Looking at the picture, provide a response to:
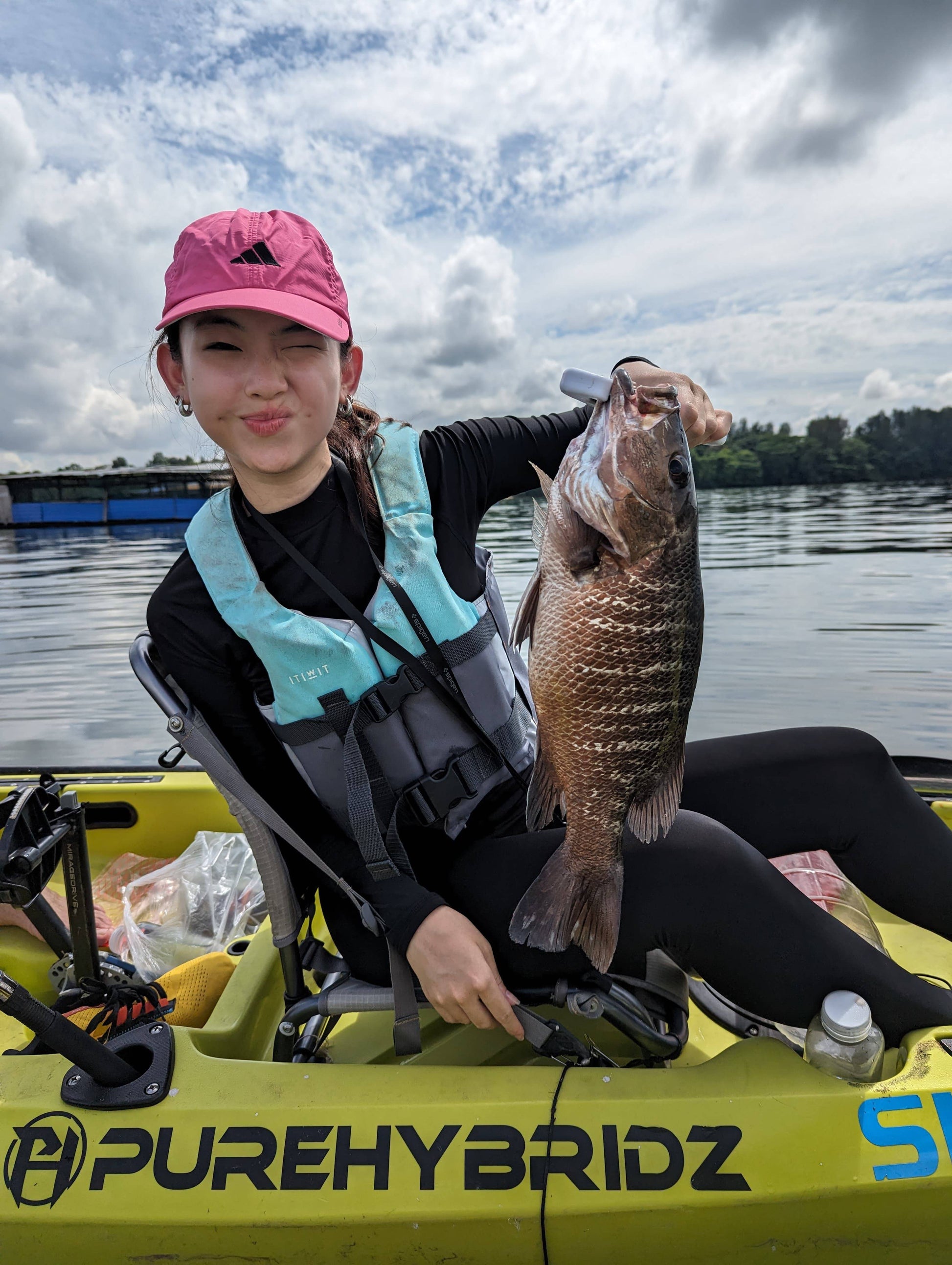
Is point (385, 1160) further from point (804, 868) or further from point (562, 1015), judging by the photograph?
point (804, 868)

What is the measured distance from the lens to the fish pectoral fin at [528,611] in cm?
161

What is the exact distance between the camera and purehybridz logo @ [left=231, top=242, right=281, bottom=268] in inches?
66.3

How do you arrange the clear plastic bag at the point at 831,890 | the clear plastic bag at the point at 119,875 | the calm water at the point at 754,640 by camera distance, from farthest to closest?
the calm water at the point at 754,640
the clear plastic bag at the point at 119,875
the clear plastic bag at the point at 831,890

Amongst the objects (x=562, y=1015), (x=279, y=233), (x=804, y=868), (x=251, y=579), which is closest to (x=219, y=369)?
(x=279, y=233)

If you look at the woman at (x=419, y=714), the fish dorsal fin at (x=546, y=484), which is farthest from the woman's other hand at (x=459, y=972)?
the fish dorsal fin at (x=546, y=484)

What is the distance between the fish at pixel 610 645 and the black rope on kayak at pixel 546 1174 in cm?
30

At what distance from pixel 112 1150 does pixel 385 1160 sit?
583 millimetres

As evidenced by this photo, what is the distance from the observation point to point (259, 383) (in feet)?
5.64

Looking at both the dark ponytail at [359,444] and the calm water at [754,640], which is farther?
the calm water at [754,640]

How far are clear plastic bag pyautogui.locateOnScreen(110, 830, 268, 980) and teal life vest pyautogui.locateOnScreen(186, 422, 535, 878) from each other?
150 cm

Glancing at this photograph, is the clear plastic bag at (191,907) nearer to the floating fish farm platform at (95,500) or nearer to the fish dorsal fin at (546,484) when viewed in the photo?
the fish dorsal fin at (546,484)

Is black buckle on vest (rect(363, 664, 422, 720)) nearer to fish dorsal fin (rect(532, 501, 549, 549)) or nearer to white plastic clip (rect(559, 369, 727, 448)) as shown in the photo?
fish dorsal fin (rect(532, 501, 549, 549))

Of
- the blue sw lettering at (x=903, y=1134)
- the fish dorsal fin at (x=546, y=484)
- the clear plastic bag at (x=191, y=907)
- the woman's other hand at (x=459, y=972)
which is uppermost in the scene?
the fish dorsal fin at (x=546, y=484)

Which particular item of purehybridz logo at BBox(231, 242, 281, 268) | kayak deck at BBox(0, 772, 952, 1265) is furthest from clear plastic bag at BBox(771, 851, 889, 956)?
purehybridz logo at BBox(231, 242, 281, 268)
